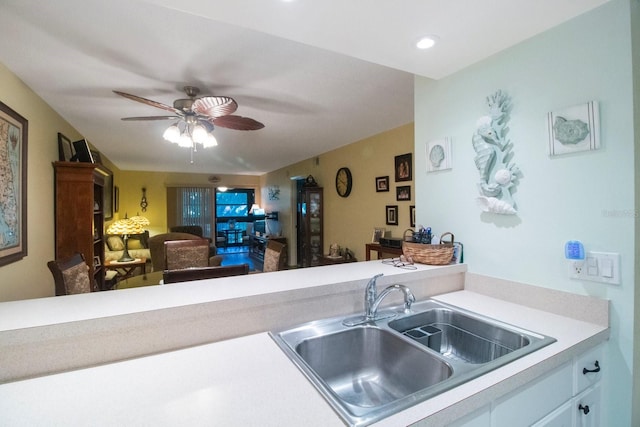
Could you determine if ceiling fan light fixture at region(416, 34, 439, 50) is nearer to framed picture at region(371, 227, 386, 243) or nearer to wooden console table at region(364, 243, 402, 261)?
wooden console table at region(364, 243, 402, 261)

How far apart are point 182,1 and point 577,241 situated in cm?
179

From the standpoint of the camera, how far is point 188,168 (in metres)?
6.98

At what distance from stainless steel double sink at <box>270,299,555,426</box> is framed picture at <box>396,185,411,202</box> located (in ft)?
6.97

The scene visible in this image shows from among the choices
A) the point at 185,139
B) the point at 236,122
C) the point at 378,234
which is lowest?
the point at 378,234

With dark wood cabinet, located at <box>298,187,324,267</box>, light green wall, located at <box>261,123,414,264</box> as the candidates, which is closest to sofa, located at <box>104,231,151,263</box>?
dark wood cabinet, located at <box>298,187,324,267</box>

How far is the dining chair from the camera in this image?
6.40 feet

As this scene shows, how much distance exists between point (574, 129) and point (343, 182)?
3467 millimetres

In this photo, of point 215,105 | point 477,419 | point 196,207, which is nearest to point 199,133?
point 215,105

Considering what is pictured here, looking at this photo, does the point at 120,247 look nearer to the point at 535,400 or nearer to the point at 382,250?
the point at 382,250

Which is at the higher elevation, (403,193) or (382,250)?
(403,193)

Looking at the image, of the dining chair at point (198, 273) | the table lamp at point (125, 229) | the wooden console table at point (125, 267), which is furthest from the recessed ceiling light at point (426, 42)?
the wooden console table at point (125, 267)

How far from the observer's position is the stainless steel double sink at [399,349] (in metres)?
0.99

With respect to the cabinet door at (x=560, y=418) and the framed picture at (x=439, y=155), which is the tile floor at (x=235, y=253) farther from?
the cabinet door at (x=560, y=418)

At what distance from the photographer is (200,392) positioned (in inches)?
29.8
